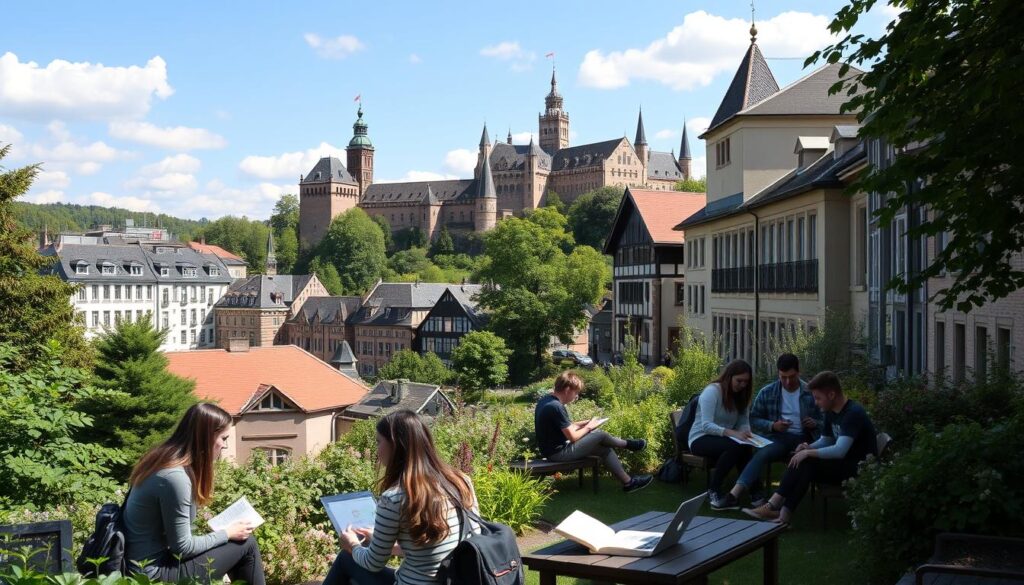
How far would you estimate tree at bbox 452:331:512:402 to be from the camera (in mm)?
72875

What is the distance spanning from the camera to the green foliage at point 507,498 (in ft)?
27.3

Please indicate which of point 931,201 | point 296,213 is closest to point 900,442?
point 931,201

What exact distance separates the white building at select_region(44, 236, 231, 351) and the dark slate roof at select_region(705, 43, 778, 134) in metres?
75.3

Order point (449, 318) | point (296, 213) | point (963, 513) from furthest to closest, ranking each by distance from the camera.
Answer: point (296, 213) < point (449, 318) < point (963, 513)

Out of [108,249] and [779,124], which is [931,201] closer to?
[779,124]

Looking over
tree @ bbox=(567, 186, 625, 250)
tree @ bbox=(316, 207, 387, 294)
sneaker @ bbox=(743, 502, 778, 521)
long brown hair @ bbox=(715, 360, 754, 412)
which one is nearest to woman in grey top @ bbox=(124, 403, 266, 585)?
sneaker @ bbox=(743, 502, 778, 521)

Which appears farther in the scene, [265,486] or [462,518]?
[265,486]

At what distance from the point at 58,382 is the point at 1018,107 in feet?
26.0

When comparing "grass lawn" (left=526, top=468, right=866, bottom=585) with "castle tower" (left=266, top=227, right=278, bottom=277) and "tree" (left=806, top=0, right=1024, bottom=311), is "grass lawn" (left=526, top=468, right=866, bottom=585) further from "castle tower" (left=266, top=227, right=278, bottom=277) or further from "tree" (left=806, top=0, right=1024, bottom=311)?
"castle tower" (left=266, top=227, right=278, bottom=277)

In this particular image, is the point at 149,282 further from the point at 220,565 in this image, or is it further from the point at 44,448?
the point at 220,565

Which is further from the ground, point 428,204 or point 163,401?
point 428,204

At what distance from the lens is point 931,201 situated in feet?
28.2

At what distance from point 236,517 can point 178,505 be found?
1.63ft

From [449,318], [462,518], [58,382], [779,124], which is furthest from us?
[449,318]
